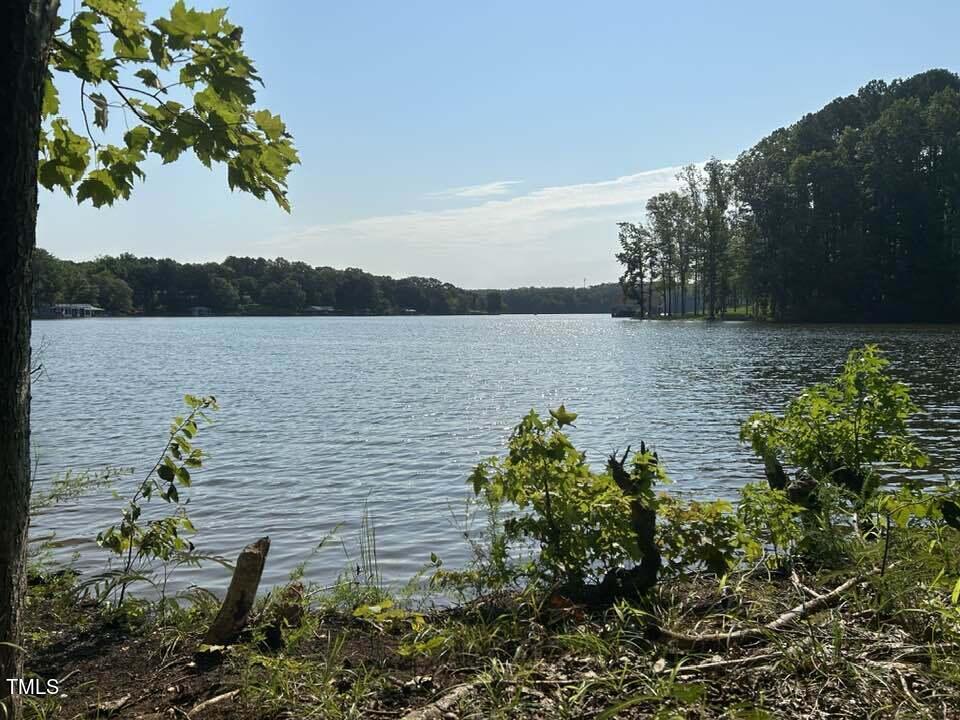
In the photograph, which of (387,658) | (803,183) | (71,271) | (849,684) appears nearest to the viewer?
(849,684)

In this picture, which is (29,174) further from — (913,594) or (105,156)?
(913,594)

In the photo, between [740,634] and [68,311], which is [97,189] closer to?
[740,634]

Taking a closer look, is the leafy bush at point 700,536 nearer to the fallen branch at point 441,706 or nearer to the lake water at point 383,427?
the fallen branch at point 441,706

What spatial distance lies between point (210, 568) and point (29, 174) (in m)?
5.98

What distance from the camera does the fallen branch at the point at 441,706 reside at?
311 cm

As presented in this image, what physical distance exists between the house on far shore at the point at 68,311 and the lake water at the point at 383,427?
126667mm

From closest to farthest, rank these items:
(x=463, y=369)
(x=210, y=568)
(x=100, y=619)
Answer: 1. (x=100, y=619)
2. (x=210, y=568)
3. (x=463, y=369)

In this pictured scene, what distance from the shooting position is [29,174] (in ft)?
9.09

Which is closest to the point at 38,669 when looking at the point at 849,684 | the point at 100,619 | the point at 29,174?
the point at 100,619

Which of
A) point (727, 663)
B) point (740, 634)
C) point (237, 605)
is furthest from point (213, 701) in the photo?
point (740, 634)

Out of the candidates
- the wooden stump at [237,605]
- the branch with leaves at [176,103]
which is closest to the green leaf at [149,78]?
the branch with leaves at [176,103]

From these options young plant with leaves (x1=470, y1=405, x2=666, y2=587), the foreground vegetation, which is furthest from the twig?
young plant with leaves (x1=470, y1=405, x2=666, y2=587)

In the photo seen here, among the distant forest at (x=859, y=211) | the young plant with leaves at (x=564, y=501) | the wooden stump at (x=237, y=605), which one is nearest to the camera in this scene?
the wooden stump at (x=237, y=605)

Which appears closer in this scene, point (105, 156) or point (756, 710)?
point (756, 710)
